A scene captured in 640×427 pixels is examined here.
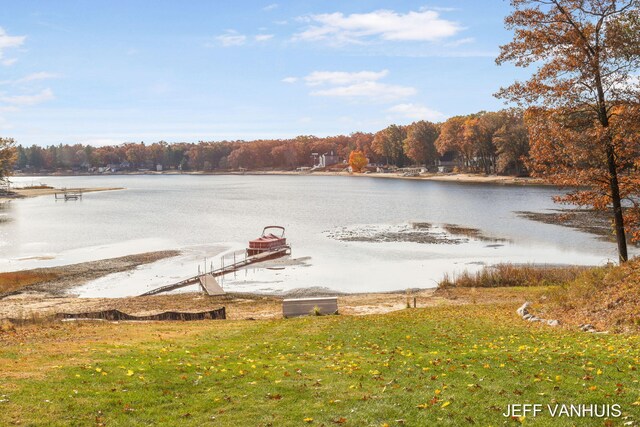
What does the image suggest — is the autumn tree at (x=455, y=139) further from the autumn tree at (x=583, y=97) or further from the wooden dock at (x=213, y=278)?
the autumn tree at (x=583, y=97)

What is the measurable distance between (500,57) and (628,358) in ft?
55.0

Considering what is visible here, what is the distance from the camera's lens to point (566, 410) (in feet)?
32.2

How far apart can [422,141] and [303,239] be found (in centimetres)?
13267

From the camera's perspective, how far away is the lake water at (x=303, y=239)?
42.8 m

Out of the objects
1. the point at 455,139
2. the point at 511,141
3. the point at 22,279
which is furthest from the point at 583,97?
the point at 455,139

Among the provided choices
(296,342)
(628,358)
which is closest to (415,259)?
(296,342)

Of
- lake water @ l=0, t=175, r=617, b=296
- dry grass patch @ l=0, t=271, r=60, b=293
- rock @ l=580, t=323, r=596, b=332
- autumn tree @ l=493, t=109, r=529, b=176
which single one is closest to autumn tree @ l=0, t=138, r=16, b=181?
lake water @ l=0, t=175, r=617, b=296

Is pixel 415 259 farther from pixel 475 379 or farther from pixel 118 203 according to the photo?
pixel 118 203

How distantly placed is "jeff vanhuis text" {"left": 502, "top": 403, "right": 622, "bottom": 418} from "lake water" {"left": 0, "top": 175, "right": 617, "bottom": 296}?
90.9 ft

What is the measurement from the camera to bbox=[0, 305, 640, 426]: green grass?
10.2m

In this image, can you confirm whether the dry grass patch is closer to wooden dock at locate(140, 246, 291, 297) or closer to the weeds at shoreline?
wooden dock at locate(140, 246, 291, 297)

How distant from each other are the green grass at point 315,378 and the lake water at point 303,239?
69.8 feet

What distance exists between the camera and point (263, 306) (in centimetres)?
3225

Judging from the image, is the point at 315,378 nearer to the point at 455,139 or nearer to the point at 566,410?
the point at 566,410
